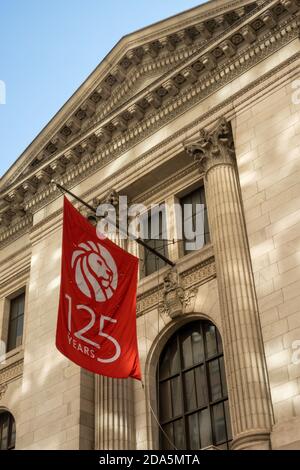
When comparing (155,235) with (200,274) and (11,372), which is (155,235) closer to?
(200,274)

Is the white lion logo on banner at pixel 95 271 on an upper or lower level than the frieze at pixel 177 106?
lower

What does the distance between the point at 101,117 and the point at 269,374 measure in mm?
12770

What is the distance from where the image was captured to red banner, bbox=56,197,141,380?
17453mm

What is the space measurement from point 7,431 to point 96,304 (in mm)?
8209

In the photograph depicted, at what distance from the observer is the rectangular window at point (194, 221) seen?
73.4 ft

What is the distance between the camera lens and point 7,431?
2464 centimetres

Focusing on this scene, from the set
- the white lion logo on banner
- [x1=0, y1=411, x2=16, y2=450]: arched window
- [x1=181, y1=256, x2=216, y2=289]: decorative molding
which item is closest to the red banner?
the white lion logo on banner

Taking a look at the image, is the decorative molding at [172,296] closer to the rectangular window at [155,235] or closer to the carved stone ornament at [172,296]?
the carved stone ornament at [172,296]

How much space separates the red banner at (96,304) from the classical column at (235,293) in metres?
2.19

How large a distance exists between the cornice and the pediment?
2.00ft

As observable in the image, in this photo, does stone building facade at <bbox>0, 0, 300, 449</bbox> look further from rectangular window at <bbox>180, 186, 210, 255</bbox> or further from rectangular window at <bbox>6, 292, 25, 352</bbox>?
rectangular window at <bbox>180, 186, 210, 255</bbox>

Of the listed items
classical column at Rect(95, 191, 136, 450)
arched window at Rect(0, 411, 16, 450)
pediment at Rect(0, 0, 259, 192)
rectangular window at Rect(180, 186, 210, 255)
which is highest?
pediment at Rect(0, 0, 259, 192)

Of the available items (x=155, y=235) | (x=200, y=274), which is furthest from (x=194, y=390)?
(x=155, y=235)

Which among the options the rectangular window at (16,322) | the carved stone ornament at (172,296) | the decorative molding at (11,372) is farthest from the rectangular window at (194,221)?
the rectangular window at (16,322)
